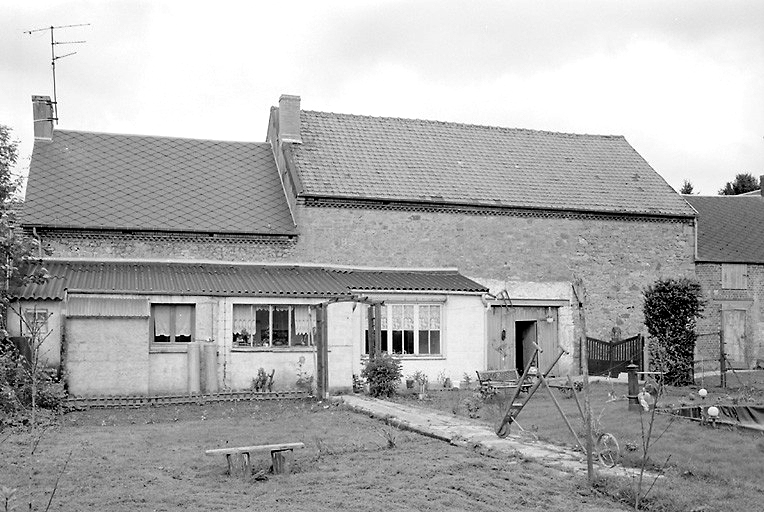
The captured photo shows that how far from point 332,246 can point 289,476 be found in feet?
57.2

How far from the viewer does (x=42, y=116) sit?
29469mm

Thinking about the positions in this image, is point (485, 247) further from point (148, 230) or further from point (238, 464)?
point (238, 464)

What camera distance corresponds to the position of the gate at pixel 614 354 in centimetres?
2673

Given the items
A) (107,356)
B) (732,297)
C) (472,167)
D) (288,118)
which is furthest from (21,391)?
(732,297)

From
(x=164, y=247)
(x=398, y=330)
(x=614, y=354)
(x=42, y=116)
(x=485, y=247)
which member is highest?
(x=42, y=116)

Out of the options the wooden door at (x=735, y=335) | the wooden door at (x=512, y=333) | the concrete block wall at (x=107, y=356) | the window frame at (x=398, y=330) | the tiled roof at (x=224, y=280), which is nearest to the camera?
the concrete block wall at (x=107, y=356)

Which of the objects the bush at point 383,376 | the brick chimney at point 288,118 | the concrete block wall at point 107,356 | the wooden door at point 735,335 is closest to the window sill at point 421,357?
the bush at point 383,376

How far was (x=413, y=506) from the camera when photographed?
9.90 meters

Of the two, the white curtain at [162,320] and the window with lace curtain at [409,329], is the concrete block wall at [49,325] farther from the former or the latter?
the window with lace curtain at [409,329]

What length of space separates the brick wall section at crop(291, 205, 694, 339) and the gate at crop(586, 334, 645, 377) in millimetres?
1579

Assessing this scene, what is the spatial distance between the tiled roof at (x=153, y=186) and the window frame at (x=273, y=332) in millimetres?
3724

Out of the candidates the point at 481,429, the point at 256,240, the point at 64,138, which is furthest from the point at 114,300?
the point at 481,429

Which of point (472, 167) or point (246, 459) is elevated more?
point (472, 167)

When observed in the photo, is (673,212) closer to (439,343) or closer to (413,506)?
(439,343)
